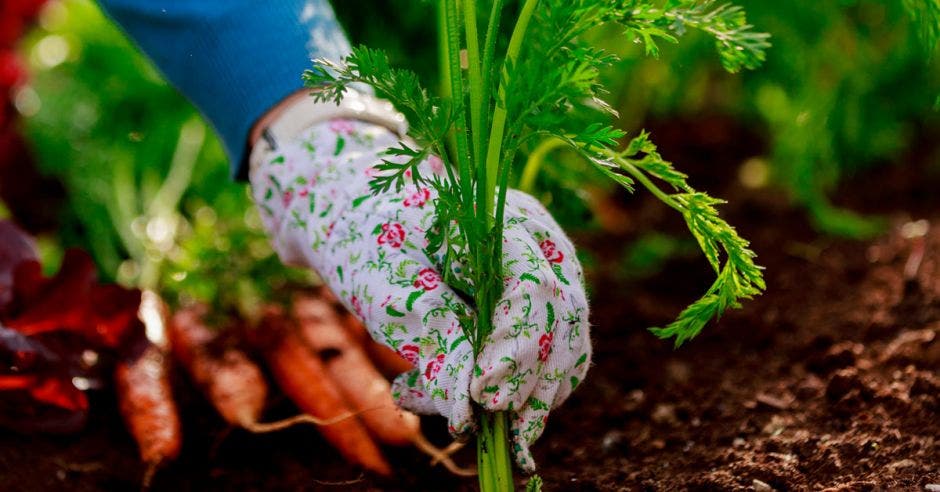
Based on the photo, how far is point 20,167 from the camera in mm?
2721

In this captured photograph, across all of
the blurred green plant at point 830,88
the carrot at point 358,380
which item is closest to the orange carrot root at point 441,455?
the carrot at point 358,380

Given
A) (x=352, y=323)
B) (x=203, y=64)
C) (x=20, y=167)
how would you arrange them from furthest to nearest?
1. (x=20, y=167)
2. (x=352, y=323)
3. (x=203, y=64)

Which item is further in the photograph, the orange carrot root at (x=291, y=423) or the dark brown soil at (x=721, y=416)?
the orange carrot root at (x=291, y=423)

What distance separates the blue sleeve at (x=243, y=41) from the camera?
1.44 m

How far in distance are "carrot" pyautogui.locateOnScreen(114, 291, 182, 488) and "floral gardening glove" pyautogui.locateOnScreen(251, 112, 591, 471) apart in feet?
1.64

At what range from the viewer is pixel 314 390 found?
1.71m

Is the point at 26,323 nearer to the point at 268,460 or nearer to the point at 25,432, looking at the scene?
the point at 25,432

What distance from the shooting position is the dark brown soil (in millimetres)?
1266

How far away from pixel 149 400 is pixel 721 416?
3.23 ft

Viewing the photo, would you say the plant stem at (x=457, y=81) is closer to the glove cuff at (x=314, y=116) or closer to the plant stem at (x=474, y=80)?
the plant stem at (x=474, y=80)

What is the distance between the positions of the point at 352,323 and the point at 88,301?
51cm

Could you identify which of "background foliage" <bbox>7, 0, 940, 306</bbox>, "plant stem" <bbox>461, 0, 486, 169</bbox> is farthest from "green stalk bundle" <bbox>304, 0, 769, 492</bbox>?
"background foliage" <bbox>7, 0, 940, 306</bbox>

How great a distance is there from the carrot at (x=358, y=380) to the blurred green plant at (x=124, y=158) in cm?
11

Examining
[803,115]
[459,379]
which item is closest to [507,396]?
[459,379]
